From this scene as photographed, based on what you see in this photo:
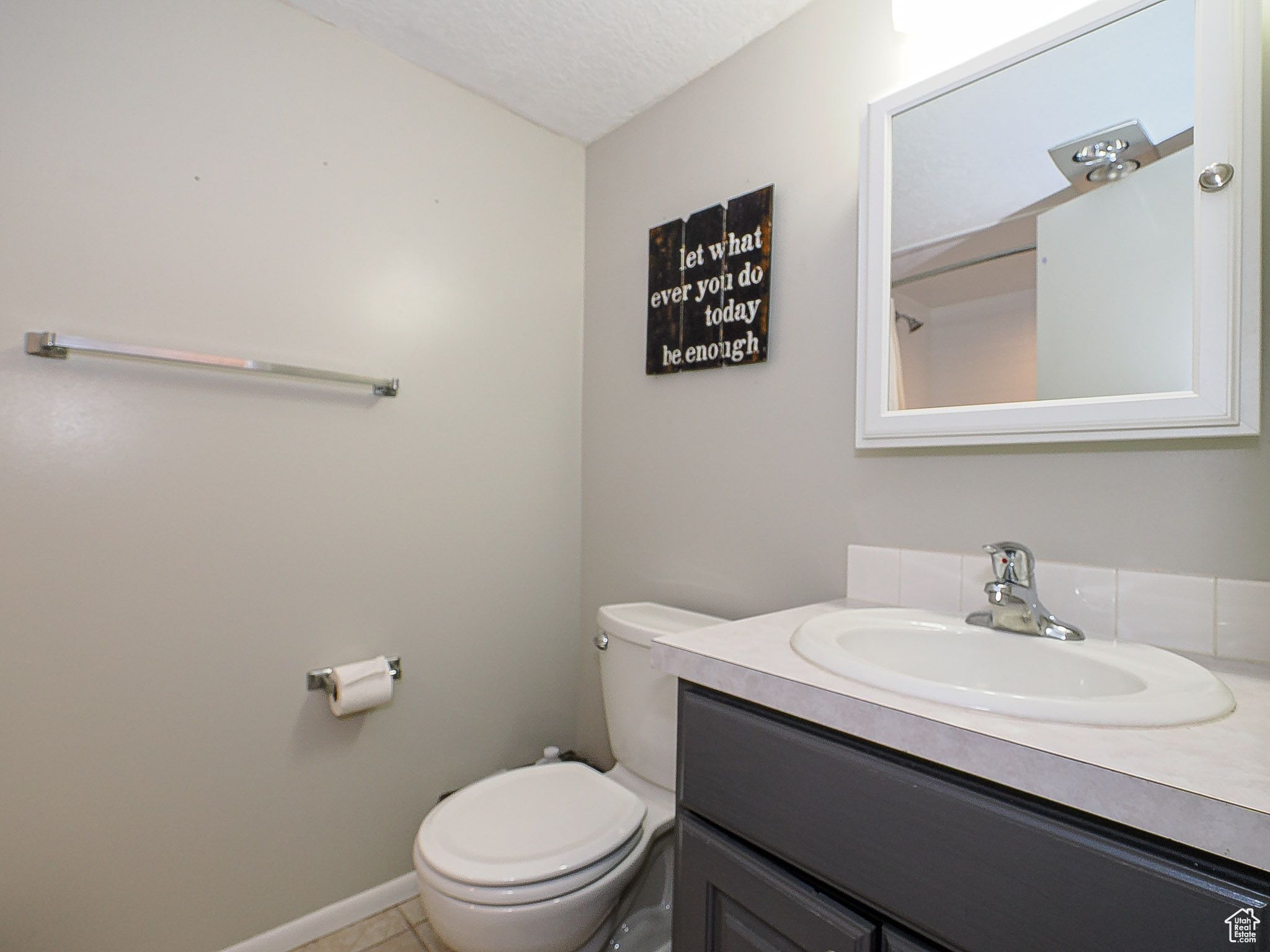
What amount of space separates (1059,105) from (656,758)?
1.46 metres

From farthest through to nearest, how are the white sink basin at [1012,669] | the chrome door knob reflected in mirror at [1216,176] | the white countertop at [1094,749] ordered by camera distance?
the chrome door knob reflected in mirror at [1216,176], the white sink basin at [1012,669], the white countertop at [1094,749]

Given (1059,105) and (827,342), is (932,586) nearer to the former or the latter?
(827,342)

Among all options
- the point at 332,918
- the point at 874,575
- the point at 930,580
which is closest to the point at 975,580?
the point at 930,580

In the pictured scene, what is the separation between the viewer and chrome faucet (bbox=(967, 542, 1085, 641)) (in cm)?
93

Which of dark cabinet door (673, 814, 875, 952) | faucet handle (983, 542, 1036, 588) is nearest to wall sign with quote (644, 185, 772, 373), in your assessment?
faucet handle (983, 542, 1036, 588)

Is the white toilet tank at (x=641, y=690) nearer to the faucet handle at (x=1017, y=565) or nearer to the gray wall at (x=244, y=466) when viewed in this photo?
the gray wall at (x=244, y=466)

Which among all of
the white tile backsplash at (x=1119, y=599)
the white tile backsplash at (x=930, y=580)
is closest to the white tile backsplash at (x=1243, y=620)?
the white tile backsplash at (x=1119, y=599)

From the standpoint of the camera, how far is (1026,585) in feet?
3.10

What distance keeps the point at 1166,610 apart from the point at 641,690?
3.20ft

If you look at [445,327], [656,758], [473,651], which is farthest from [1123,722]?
[445,327]

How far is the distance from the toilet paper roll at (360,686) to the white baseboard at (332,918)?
0.43 m

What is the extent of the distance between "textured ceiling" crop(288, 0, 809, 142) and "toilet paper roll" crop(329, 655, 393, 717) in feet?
5.01

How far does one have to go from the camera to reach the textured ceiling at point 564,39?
1386mm

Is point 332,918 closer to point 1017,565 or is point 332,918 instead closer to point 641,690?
point 641,690
